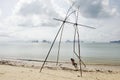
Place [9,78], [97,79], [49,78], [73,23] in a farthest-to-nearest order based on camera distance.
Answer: [73,23] → [97,79] → [49,78] → [9,78]

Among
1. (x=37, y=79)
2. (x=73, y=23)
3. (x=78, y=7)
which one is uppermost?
(x=78, y=7)

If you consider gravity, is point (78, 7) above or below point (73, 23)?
above

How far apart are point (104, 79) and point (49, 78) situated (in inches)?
145

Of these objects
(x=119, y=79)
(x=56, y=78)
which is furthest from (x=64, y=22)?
(x=119, y=79)

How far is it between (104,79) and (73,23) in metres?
4.27

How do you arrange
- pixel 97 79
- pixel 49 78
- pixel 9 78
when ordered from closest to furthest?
1. pixel 9 78
2. pixel 49 78
3. pixel 97 79

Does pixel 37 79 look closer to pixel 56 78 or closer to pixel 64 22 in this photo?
pixel 56 78

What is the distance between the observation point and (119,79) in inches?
532

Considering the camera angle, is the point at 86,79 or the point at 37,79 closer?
the point at 37,79

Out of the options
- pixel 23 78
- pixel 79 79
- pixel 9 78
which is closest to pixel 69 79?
pixel 79 79

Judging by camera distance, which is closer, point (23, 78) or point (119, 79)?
point (23, 78)

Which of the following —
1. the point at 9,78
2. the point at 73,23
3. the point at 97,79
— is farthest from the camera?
the point at 73,23

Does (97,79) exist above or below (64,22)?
below

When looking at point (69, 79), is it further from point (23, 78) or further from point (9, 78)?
point (9, 78)
